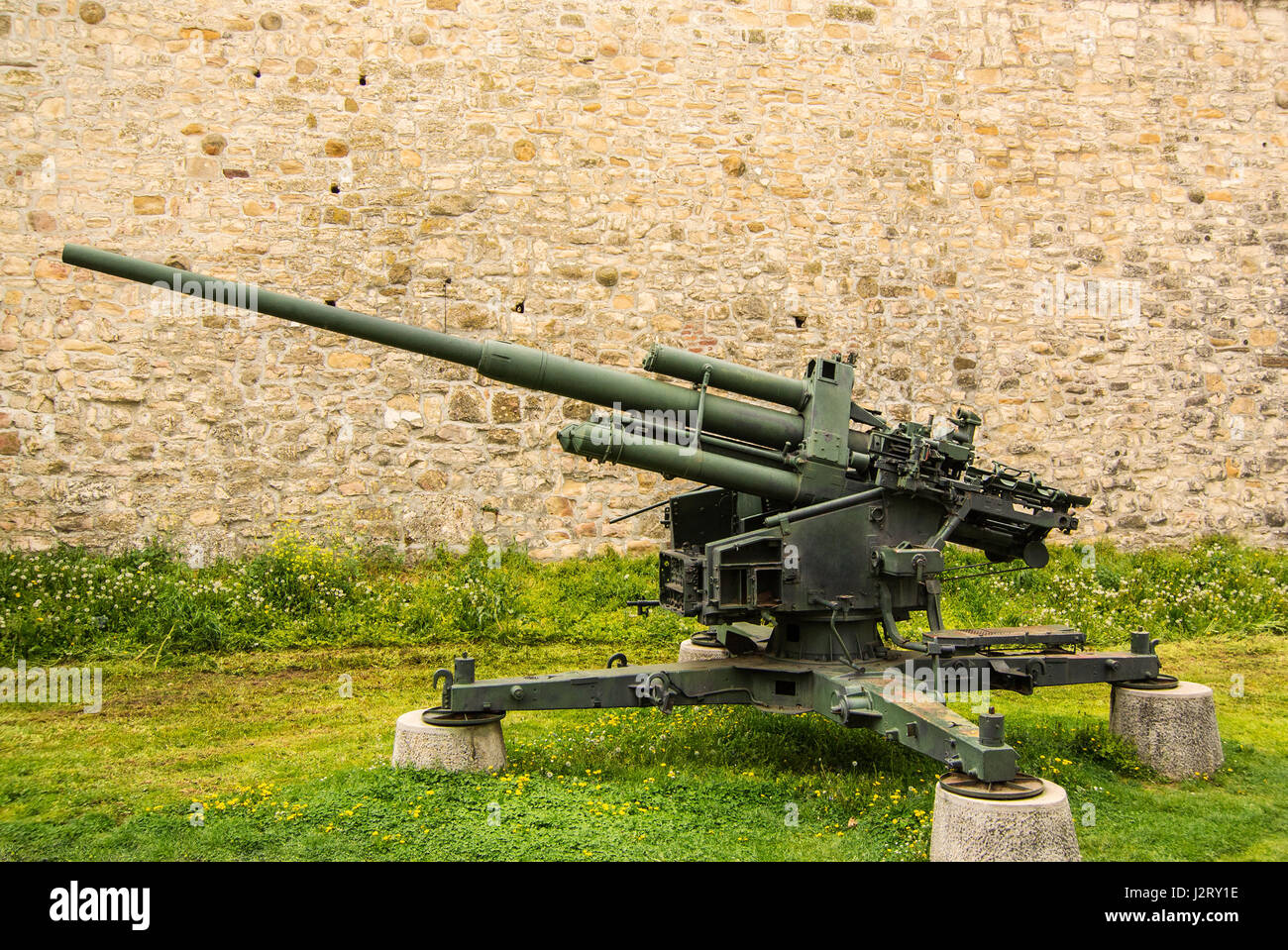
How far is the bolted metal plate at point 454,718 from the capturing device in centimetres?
562

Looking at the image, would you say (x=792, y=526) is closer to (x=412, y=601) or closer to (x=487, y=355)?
(x=487, y=355)

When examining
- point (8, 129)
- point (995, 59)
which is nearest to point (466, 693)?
point (8, 129)

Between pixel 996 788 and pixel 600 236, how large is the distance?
22.9ft

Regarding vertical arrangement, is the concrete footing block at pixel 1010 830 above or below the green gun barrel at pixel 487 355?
below

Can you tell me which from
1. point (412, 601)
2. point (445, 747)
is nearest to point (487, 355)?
point (445, 747)

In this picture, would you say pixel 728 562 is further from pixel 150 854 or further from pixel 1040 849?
pixel 150 854

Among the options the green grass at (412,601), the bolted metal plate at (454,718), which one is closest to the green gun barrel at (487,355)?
the bolted metal plate at (454,718)

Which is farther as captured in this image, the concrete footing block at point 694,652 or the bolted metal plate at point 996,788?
the concrete footing block at point 694,652

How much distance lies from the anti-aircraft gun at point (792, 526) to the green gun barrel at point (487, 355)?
1 centimetres

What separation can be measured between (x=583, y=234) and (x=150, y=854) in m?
6.87

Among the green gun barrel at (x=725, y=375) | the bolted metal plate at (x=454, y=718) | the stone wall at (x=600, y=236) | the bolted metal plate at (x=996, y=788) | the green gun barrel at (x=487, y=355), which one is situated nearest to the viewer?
the bolted metal plate at (x=996, y=788)

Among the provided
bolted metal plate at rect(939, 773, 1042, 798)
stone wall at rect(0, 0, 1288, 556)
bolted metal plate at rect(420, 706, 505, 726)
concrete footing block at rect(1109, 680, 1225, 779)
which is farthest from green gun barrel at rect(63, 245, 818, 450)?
stone wall at rect(0, 0, 1288, 556)

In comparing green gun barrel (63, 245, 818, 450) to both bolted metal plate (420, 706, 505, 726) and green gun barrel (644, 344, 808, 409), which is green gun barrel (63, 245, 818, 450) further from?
bolted metal plate (420, 706, 505, 726)

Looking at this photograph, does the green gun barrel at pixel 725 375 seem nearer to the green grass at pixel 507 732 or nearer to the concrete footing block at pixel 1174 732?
the green grass at pixel 507 732
